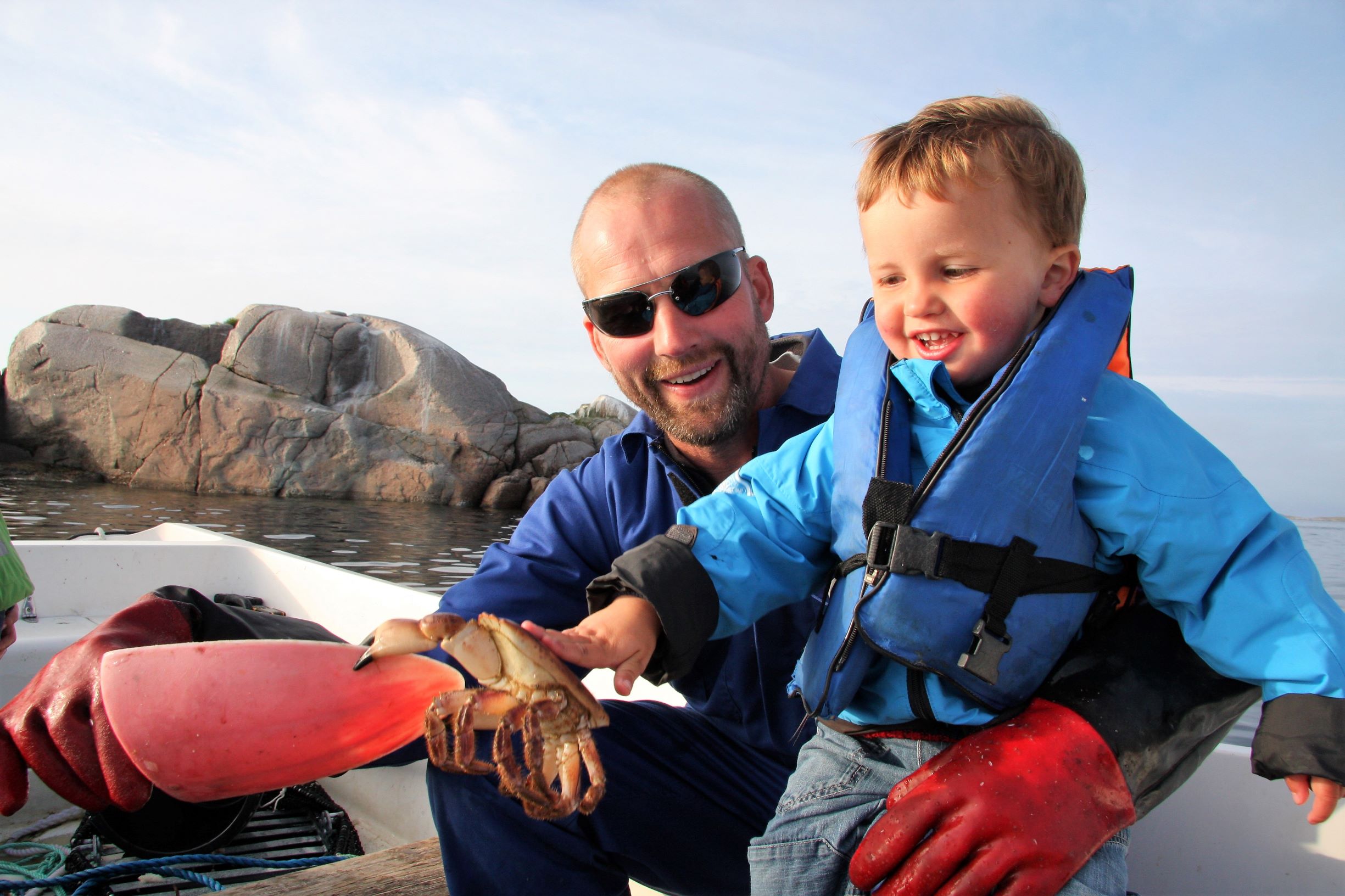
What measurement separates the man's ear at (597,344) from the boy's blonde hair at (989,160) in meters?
1.32

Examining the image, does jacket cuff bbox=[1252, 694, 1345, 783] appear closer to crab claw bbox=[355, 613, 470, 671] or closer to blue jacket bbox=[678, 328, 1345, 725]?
blue jacket bbox=[678, 328, 1345, 725]

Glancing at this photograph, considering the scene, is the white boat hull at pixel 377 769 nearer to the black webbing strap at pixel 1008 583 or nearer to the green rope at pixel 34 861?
the green rope at pixel 34 861

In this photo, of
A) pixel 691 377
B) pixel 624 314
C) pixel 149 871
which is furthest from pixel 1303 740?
pixel 149 871

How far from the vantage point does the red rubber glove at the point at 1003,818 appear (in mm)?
1418

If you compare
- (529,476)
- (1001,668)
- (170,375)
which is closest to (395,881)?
(1001,668)

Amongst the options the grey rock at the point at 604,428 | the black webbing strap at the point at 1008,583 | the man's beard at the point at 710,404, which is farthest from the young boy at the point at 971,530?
the grey rock at the point at 604,428

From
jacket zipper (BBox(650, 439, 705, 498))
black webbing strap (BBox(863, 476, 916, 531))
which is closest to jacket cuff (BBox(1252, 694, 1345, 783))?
black webbing strap (BBox(863, 476, 916, 531))

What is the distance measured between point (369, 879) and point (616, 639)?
1293 millimetres

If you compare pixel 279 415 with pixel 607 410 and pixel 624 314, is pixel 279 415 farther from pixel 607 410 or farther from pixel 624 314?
pixel 624 314

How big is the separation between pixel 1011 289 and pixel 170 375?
2275cm

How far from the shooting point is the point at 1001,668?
1.63m

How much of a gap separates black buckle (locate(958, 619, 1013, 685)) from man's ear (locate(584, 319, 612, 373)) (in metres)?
1.69

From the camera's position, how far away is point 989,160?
66.3 inches

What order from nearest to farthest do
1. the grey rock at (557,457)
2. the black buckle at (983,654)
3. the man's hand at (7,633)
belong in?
the black buckle at (983,654) → the man's hand at (7,633) → the grey rock at (557,457)
